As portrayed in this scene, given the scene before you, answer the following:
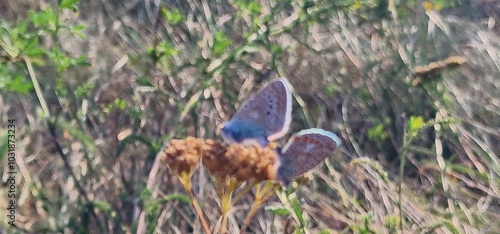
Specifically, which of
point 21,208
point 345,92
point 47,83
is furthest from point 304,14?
point 21,208

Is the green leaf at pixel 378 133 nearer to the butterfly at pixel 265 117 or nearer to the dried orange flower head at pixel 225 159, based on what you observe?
the butterfly at pixel 265 117

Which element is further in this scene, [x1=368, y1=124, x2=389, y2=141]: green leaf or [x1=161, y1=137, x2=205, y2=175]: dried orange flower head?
[x1=368, y1=124, x2=389, y2=141]: green leaf

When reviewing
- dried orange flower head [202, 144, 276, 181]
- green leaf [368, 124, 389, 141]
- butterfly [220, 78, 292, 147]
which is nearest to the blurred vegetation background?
green leaf [368, 124, 389, 141]

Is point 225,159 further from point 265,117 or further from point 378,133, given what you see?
point 378,133

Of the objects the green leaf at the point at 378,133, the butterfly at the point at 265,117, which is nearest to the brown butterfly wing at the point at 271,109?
the butterfly at the point at 265,117

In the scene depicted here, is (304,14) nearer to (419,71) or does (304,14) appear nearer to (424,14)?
(419,71)

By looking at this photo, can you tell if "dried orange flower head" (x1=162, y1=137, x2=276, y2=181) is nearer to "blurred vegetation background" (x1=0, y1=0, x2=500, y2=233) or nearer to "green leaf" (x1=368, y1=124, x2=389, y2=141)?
"blurred vegetation background" (x1=0, y1=0, x2=500, y2=233)
